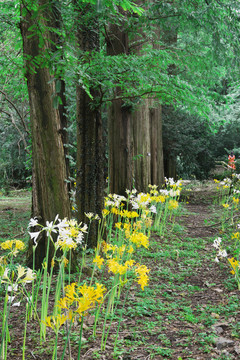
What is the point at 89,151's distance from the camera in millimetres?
4723

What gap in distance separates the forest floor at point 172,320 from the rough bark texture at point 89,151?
107cm

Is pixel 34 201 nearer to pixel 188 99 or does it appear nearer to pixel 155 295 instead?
pixel 155 295

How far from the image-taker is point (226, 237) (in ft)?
20.2

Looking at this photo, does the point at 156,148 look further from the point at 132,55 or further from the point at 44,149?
the point at 44,149

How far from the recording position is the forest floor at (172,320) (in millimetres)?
2242

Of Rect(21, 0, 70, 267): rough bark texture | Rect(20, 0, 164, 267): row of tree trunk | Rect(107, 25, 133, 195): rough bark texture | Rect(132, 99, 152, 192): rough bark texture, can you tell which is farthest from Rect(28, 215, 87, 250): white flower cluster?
Rect(132, 99, 152, 192): rough bark texture

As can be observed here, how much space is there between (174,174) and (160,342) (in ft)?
40.2

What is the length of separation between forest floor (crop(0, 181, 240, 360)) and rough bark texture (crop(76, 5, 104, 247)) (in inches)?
42.3

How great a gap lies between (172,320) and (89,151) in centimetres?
260

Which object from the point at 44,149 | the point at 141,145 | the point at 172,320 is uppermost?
the point at 141,145

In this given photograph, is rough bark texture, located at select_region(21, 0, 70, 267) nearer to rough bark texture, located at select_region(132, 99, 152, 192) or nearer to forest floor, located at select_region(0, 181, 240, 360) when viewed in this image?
forest floor, located at select_region(0, 181, 240, 360)

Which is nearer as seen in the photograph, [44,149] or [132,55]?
[44,149]

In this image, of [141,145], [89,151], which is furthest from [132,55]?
[141,145]

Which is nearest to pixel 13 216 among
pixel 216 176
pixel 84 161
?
pixel 84 161
